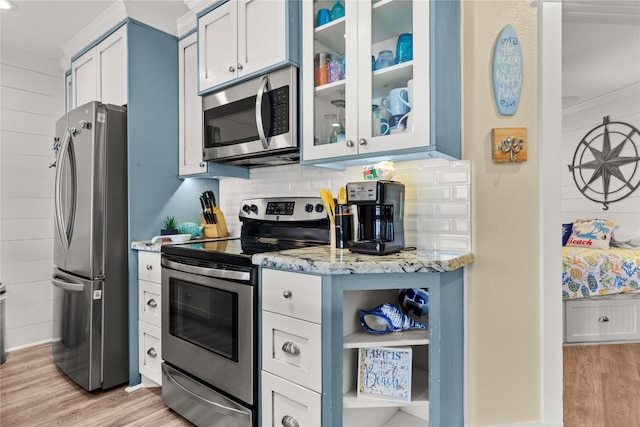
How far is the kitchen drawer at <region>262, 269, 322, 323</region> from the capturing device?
137 cm

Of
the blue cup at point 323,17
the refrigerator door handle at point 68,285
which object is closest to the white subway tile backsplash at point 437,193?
the blue cup at point 323,17

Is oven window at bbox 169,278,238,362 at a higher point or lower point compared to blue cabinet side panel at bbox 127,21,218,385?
lower

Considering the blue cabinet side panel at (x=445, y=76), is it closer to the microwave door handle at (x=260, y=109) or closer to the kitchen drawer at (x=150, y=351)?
the microwave door handle at (x=260, y=109)

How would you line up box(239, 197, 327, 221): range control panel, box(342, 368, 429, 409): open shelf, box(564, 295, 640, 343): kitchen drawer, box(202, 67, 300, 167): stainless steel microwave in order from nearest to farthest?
box(342, 368, 429, 409): open shelf → box(202, 67, 300, 167): stainless steel microwave → box(239, 197, 327, 221): range control panel → box(564, 295, 640, 343): kitchen drawer

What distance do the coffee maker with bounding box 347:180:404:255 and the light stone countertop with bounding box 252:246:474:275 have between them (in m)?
0.04

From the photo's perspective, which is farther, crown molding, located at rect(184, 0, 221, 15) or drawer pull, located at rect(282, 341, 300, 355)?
crown molding, located at rect(184, 0, 221, 15)

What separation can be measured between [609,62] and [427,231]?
3.09 metres

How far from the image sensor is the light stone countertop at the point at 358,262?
4.41 ft

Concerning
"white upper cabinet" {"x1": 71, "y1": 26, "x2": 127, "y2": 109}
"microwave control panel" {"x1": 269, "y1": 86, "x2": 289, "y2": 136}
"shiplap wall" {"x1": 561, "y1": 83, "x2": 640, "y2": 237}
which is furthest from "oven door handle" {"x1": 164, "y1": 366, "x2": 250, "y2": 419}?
"shiplap wall" {"x1": 561, "y1": 83, "x2": 640, "y2": 237}

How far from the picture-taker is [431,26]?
146cm

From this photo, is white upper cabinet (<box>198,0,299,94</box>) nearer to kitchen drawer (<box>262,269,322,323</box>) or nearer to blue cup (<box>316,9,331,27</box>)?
blue cup (<box>316,9,331,27</box>)

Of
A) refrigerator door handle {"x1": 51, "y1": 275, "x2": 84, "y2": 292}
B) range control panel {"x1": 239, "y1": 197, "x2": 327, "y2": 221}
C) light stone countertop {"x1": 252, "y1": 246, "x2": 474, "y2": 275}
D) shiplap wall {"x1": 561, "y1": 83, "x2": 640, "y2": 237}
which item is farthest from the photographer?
shiplap wall {"x1": 561, "y1": 83, "x2": 640, "y2": 237}

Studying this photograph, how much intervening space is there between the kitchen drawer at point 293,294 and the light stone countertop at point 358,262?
0.03 m

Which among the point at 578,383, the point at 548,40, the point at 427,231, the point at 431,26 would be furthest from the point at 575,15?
the point at 578,383
